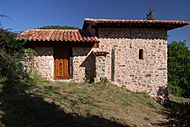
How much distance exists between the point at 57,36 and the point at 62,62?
1.52 m

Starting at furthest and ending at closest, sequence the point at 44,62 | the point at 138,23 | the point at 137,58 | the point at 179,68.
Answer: the point at 179,68 → the point at 137,58 → the point at 138,23 → the point at 44,62

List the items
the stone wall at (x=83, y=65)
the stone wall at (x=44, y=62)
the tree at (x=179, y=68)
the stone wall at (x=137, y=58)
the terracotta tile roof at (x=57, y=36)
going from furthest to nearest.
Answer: the tree at (x=179, y=68) < the stone wall at (x=137, y=58) < the stone wall at (x=83, y=65) < the stone wall at (x=44, y=62) < the terracotta tile roof at (x=57, y=36)

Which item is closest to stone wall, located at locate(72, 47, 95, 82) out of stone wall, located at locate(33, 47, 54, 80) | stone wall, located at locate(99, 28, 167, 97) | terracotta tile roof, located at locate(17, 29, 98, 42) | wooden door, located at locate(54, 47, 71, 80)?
wooden door, located at locate(54, 47, 71, 80)

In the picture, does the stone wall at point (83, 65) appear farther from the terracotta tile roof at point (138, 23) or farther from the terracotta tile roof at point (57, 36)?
the terracotta tile roof at point (138, 23)

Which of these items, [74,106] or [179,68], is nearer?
[74,106]

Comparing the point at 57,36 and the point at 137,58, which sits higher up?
the point at 57,36

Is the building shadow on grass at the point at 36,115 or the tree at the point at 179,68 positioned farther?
the tree at the point at 179,68

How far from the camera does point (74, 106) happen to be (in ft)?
40.5

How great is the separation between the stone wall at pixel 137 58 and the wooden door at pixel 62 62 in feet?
6.71

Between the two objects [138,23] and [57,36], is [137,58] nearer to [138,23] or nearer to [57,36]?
[138,23]

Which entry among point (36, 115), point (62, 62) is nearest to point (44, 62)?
point (62, 62)

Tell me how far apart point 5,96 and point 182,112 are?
8.69 metres

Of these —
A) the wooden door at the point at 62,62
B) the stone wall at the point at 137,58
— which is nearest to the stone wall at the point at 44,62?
the wooden door at the point at 62,62

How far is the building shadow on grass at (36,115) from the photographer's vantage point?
10.1 m
